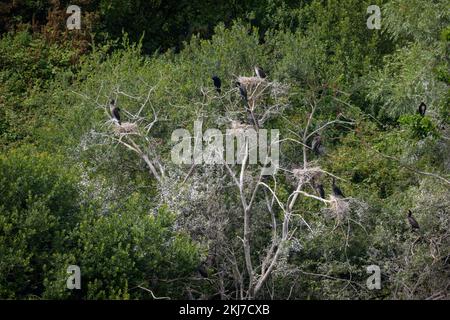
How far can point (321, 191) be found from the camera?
19.6m

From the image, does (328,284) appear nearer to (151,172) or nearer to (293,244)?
(293,244)

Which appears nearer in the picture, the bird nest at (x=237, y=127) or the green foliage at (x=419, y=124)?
the bird nest at (x=237, y=127)

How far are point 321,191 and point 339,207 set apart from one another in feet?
3.56

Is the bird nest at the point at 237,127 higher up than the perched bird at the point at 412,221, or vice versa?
the bird nest at the point at 237,127

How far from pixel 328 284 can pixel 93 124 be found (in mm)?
6219

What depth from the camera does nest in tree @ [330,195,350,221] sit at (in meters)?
18.5

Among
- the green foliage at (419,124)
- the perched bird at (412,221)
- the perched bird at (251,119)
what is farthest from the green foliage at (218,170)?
the perched bird at (251,119)

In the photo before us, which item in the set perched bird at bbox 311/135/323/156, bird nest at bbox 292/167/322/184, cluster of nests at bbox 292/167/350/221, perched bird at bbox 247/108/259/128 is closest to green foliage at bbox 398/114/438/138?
cluster of nests at bbox 292/167/350/221

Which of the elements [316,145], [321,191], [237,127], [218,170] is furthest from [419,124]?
[218,170]

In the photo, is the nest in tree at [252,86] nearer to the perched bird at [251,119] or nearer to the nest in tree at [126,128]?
the perched bird at [251,119]

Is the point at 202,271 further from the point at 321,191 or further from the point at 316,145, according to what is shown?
the point at 316,145

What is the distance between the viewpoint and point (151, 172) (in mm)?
21906

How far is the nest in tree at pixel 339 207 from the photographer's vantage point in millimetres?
18469

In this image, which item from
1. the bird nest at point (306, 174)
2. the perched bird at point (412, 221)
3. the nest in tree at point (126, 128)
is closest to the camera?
the bird nest at point (306, 174)
